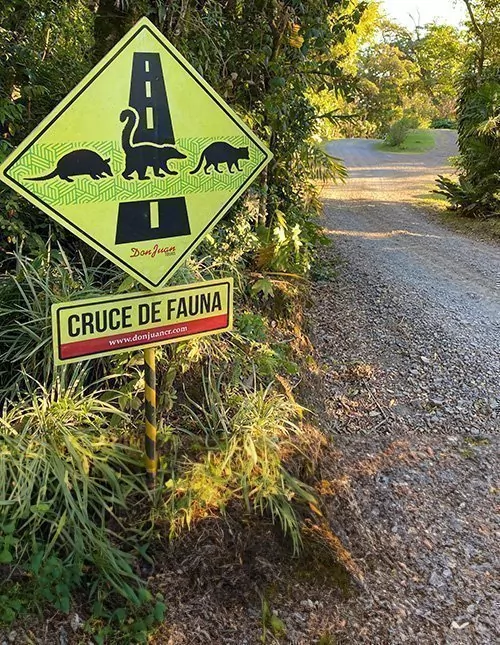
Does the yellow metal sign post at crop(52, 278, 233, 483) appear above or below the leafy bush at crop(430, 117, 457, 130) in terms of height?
below

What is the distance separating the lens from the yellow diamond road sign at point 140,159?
1802mm

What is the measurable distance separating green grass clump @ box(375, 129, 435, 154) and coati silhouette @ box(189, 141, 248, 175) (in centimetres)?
2365

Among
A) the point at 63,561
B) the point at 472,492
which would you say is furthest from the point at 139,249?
the point at 472,492

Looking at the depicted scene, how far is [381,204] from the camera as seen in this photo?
12.2m

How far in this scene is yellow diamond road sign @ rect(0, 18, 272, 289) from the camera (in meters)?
1.80

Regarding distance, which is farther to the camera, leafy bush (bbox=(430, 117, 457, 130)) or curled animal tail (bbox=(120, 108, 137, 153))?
leafy bush (bbox=(430, 117, 457, 130))

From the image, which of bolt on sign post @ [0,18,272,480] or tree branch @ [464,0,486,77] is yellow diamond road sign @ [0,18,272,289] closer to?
bolt on sign post @ [0,18,272,480]

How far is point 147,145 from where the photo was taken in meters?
1.96

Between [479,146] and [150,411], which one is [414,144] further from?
[150,411]

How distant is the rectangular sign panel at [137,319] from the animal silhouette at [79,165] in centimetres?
42

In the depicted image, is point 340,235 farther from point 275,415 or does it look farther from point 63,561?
point 63,561

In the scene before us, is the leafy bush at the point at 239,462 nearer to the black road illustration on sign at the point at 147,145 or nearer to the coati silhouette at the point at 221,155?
the black road illustration on sign at the point at 147,145

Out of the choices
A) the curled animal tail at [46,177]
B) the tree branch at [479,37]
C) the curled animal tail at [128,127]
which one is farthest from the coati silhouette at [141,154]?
the tree branch at [479,37]

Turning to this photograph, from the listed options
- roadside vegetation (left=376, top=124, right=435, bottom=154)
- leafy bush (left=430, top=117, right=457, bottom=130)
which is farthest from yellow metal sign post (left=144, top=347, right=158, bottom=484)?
leafy bush (left=430, top=117, right=457, bottom=130)
